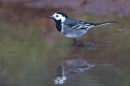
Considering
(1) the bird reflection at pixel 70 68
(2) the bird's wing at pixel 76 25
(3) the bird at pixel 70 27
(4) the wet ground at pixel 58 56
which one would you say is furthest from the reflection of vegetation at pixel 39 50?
(2) the bird's wing at pixel 76 25

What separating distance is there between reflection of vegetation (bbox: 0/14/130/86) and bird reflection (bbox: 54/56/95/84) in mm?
128

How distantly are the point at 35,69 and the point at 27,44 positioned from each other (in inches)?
71.5

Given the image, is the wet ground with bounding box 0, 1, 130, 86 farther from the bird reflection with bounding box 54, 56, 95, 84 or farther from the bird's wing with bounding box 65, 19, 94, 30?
the bird's wing with bounding box 65, 19, 94, 30

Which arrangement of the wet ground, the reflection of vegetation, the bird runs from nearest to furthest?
the wet ground, the reflection of vegetation, the bird

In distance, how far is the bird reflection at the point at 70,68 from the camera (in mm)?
6523

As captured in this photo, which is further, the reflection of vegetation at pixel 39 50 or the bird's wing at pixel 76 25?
the bird's wing at pixel 76 25

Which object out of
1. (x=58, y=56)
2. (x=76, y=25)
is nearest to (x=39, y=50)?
(x=58, y=56)

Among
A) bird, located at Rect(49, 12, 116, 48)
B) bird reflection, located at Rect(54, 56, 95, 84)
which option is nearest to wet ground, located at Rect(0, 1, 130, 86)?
bird reflection, located at Rect(54, 56, 95, 84)

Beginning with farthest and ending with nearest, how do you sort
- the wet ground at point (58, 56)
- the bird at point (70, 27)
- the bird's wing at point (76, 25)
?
the bird's wing at point (76, 25), the bird at point (70, 27), the wet ground at point (58, 56)

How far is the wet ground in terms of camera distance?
643 centimetres

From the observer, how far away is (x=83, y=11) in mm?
13320

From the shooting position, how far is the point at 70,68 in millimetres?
7145

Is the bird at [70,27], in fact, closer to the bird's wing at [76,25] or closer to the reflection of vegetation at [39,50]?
the bird's wing at [76,25]

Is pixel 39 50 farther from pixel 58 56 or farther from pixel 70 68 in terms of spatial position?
pixel 70 68
